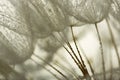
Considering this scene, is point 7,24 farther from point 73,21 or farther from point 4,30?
point 73,21

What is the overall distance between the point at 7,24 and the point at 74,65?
1.16 ft

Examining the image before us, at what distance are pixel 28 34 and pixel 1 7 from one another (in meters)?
0.14

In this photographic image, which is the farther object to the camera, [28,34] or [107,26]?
[107,26]

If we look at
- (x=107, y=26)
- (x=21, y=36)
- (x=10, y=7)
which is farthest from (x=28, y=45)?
(x=107, y=26)

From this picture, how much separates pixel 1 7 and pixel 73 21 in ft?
0.94

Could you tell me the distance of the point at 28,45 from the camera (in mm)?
964

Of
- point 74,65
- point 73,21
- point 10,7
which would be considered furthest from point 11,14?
point 74,65

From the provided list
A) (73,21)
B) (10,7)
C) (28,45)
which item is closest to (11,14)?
(10,7)

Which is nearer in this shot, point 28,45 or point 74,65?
point 28,45

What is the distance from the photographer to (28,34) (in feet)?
3.09

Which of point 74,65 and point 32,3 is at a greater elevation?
point 32,3

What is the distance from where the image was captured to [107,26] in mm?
1059

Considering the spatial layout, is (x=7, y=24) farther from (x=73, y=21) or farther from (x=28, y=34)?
(x=73, y=21)

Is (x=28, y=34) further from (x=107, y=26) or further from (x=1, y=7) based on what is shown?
(x=107, y=26)
